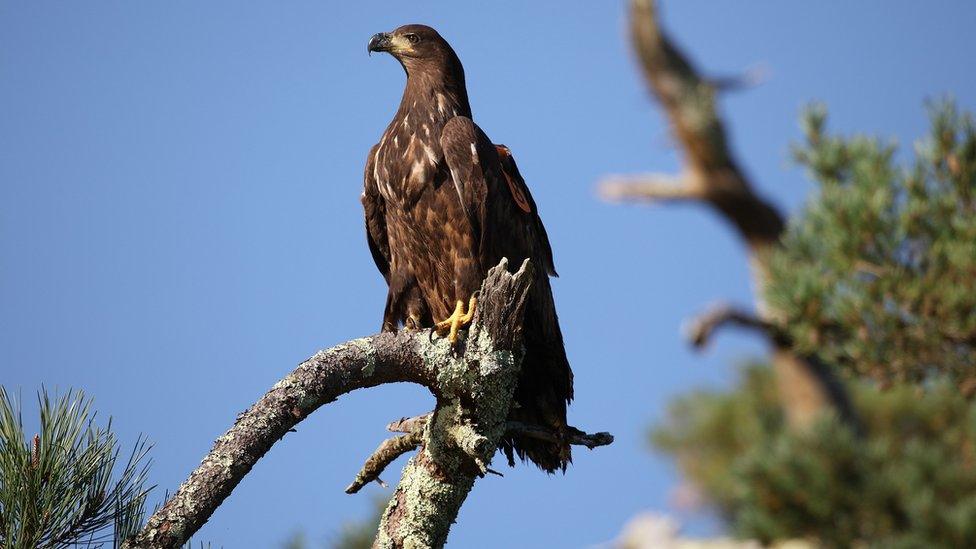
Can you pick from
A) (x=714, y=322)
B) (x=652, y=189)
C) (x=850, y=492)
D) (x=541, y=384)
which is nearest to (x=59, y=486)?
(x=541, y=384)

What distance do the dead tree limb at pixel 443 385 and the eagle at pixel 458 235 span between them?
1.64 feet

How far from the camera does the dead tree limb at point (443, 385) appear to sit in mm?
3721

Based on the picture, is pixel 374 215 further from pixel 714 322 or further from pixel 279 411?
pixel 714 322

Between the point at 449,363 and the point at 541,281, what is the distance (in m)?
1.03

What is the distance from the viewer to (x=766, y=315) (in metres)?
5.63

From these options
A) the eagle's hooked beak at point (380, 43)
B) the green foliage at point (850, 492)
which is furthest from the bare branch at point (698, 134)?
the eagle's hooked beak at point (380, 43)

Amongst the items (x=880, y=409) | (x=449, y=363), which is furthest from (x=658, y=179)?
(x=449, y=363)

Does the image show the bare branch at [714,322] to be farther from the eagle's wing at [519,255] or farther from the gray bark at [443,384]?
the gray bark at [443,384]

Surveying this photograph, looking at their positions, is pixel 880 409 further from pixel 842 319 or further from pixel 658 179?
pixel 842 319

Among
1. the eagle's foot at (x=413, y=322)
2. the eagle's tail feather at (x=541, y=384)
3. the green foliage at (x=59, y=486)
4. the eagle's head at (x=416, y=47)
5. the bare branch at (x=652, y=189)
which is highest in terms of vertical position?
the bare branch at (x=652, y=189)

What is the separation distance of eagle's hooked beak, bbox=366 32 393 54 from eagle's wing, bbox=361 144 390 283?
804 mm

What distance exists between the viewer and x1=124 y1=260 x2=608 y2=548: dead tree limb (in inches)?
146

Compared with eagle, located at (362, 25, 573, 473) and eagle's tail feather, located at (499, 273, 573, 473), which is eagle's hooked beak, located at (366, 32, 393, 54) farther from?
eagle's tail feather, located at (499, 273, 573, 473)

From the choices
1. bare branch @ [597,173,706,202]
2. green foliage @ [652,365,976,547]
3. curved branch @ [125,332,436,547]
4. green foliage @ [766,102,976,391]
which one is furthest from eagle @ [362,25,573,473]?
bare branch @ [597,173,706,202]
